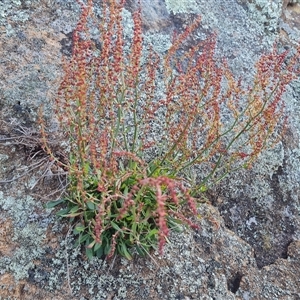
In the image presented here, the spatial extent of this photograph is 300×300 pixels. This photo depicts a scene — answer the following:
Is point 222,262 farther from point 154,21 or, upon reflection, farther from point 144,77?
point 154,21

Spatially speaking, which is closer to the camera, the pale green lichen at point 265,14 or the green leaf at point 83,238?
the green leaf at point 83,238

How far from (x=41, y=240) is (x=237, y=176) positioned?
49.3 inches

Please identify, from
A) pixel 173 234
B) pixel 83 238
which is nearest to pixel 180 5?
pixel 173 234

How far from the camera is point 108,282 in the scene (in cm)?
205

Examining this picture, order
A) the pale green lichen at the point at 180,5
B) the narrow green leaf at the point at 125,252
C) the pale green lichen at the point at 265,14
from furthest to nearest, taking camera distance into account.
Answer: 1. the pale green lichen at the point at 265,14
2. the pale green lichen at the point at 180,5
3. the narrow green leaf at the point at 125,252

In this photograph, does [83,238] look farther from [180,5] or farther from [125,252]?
[180,5]

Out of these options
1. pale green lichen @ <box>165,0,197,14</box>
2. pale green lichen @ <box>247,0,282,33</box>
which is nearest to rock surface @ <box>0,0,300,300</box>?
pale green lichen @ <box>165,0,197,14</box>

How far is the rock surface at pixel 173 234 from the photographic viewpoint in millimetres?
2047

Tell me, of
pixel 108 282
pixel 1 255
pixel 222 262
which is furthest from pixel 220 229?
pixel 1 255

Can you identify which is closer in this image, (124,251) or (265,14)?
(124,251)

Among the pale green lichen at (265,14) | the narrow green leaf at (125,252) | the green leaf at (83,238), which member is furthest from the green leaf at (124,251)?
the pale green lichen at (265,14)

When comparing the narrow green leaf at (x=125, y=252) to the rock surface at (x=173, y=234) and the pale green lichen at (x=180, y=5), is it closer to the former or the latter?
the rock surface at (x=173, y=234)

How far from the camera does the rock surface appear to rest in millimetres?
2047

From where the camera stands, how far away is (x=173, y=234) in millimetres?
2279
